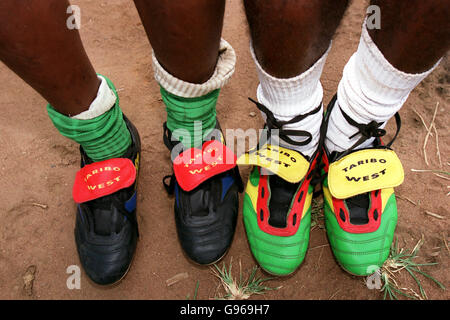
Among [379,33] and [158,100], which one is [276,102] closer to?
[379,33]

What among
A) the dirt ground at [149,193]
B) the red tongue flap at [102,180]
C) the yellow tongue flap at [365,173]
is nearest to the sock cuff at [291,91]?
the yellow tongue flap at [365,173]

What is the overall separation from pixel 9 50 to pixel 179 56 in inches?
16.8

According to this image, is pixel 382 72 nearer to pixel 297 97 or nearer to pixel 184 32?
pixel 297 97

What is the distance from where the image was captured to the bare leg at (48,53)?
2.69ft

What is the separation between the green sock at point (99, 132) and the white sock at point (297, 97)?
1.66 ft

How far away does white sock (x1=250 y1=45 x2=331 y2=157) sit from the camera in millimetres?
956

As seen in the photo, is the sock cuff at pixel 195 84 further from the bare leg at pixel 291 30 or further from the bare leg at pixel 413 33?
the bare leg at pixel 413 33

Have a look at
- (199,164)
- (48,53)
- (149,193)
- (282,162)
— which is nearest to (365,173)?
(282,162)

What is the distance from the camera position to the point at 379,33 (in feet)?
2.88

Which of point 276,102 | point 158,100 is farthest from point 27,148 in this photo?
point 276,102

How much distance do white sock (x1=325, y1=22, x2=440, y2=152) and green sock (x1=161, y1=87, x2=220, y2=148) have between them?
0.42 metres

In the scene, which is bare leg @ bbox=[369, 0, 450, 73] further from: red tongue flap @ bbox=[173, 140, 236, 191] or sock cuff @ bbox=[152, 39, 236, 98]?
red tongue flap @ bbox=[173, 140, 236, 191]

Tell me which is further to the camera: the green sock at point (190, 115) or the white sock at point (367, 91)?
the green sock at point (190, 115)

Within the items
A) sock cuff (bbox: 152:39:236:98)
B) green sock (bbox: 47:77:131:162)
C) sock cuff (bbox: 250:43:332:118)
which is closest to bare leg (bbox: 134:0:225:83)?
sock cuff (bbox: 152:39:236:98)
